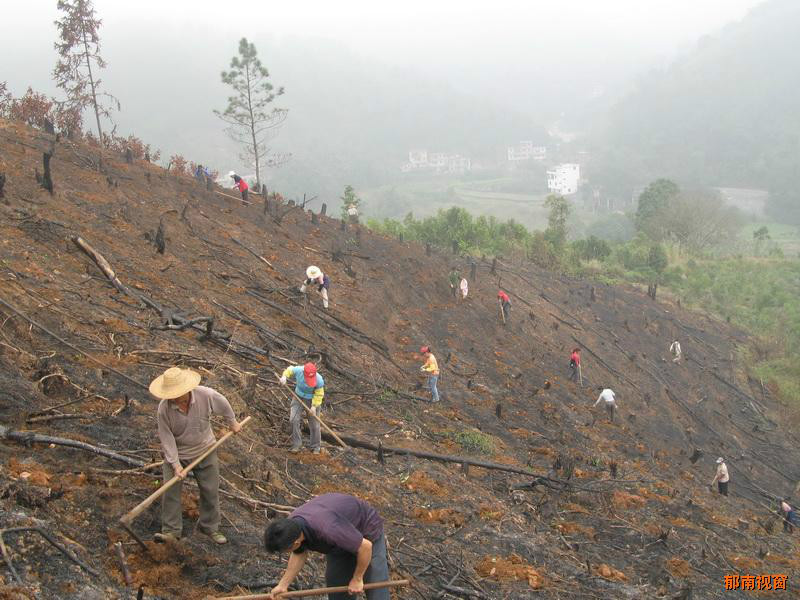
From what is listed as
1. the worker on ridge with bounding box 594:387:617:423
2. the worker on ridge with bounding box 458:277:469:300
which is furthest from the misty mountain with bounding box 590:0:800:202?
the worker on ridge with bounding box 594:387:617:423

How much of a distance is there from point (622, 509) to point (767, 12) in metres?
198

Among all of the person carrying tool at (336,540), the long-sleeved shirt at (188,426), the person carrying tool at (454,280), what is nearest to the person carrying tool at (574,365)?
the person carrying tool at (454,280)

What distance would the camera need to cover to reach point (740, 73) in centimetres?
13012

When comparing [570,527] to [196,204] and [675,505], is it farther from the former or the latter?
[196,204]

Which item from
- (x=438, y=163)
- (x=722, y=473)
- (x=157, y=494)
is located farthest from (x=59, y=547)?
(x=438, y=163)

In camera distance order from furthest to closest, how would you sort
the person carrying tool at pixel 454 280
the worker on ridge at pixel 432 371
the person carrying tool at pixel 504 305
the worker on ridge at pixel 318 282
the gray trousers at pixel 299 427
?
the person carrying tool at pixel 454 280 < the person carrying tool at pixel 504 305 < the worker on ridge at pixel 318 282 < the worker on ridge at pixel 432 371 < the gray trousers at pixel 299 427

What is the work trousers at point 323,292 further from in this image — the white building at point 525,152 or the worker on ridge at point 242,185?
the white building at point 525,152

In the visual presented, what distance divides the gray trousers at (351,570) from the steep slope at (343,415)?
2.88 feet

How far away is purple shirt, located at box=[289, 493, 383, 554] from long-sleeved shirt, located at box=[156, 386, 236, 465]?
4.50 ft

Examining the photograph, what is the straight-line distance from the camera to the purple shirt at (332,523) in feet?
13.3

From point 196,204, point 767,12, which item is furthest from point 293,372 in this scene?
point 767,12

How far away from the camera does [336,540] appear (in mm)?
4059

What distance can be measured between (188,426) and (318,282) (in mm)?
9586

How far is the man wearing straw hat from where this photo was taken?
4969mm
